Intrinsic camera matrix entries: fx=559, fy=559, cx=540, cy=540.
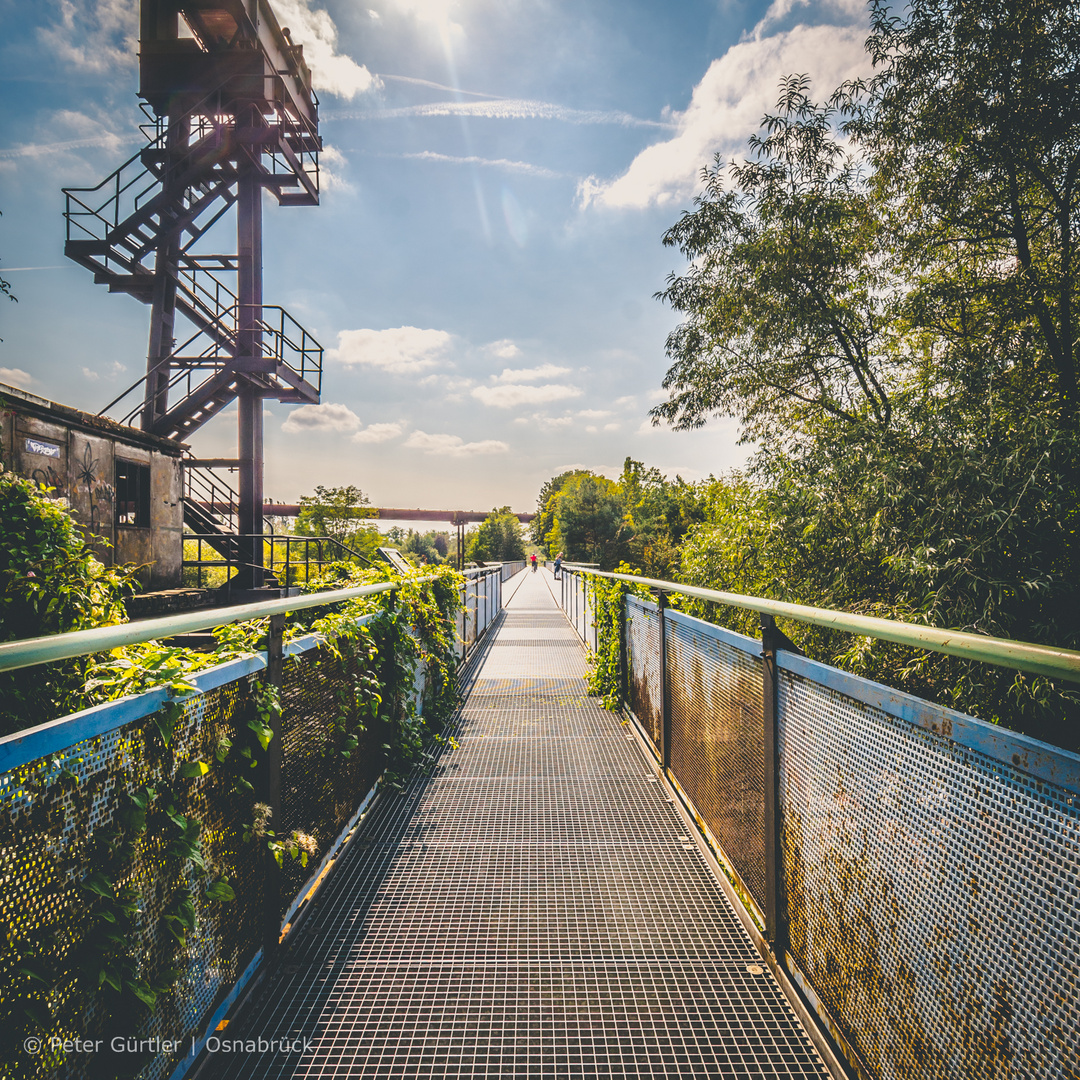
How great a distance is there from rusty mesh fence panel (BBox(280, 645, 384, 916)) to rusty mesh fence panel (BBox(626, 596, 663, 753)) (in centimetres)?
192

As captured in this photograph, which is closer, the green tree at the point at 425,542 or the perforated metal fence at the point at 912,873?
the perforated metal fence at the point at 912,873

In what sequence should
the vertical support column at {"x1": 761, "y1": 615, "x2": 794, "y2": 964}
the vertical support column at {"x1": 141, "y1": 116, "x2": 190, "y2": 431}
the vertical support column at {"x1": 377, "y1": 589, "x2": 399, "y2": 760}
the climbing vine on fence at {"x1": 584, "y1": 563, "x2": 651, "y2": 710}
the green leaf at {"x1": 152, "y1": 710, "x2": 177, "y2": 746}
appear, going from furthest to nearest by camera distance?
the vertical support column at {"x1": 141, "y1": 116, "x2": 190, "y2": 431}, the climbing vine on fence at {"x1": 584, "y1": 563, "x2": 651, "y2": 710}, the vertical support column at {"x1": 377, "y1": 589, "x2": 399, "y2": 760}, the vertical support column at {"x1": 761, "y1": 615, "x2": 794, "y2": 964}, the green leaf at {"x1": 152, "y1": 710, "x2": 177, "y2": 746}

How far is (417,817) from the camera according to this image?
3.13 meters

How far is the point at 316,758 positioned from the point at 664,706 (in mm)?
2057

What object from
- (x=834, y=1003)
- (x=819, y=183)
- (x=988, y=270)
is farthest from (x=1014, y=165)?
(x=834, y=1003)

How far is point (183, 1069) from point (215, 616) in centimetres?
120

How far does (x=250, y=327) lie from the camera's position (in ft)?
39.5

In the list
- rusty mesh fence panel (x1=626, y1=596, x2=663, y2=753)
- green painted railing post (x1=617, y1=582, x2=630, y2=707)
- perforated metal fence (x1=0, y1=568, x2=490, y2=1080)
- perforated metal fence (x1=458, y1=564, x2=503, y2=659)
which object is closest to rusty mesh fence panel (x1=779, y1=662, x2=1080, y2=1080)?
perforated metal fence (x1=0, y1=568, x2=490, y2=1080)

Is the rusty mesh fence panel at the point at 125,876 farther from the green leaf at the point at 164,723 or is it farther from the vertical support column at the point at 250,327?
the vertical support column at the point at 250,327

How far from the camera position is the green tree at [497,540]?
241 feet

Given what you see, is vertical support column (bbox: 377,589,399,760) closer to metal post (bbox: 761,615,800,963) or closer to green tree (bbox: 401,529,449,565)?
metal post (bbox: 761,615,800,963)

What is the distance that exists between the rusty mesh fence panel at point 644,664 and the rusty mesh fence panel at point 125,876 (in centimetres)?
258

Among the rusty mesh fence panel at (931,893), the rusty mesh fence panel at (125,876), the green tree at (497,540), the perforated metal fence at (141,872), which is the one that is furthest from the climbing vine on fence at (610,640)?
the green tree at (497,540)

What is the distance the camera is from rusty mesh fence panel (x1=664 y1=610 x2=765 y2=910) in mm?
2139
